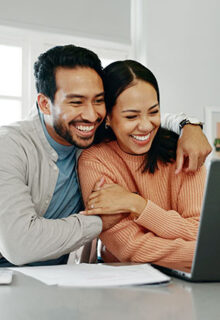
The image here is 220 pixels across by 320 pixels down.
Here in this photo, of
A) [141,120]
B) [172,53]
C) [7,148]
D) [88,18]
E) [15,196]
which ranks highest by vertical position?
[88,18]

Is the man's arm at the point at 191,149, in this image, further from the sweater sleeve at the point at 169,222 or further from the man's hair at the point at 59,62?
the man's hair at the point at 59,62

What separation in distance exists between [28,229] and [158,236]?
39cm

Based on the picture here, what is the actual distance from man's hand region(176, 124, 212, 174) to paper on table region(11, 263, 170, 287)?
1.57 feet

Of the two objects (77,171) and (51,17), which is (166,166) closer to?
(77,171)

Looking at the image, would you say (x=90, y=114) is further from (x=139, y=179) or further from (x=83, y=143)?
(x=139, y=179)

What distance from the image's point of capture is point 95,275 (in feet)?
2.79

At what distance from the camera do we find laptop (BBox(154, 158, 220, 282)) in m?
0.70

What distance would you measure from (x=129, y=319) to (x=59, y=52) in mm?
1056

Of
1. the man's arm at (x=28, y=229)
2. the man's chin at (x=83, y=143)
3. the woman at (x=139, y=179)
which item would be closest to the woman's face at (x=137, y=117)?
the woman at (x=139, y=179)

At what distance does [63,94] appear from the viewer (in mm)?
1365

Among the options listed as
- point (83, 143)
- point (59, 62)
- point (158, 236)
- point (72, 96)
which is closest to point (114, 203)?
point (158, 236)

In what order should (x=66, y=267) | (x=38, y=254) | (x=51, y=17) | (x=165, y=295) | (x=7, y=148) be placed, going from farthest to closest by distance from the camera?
1. (x=51, y=17)
2. (x=7, y=148)
3. (x=38, y=254)
4. (x=66, y=267)
5. (x=165, y=295)

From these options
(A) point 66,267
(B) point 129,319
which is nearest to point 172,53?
(A) point 66,267

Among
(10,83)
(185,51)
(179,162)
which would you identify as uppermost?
(185,51)
